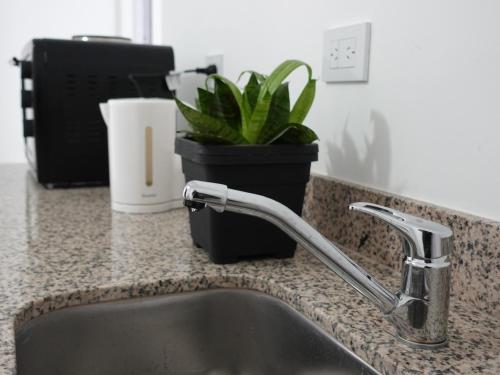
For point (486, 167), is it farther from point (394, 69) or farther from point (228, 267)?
point (228, 267)

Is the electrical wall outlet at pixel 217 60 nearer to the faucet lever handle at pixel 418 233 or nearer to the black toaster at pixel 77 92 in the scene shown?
the black toaster at pixel 77 92

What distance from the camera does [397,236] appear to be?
2.39ft

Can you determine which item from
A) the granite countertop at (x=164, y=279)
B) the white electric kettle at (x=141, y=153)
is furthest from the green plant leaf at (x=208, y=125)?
the white electric kettle at (x=141, y=153)

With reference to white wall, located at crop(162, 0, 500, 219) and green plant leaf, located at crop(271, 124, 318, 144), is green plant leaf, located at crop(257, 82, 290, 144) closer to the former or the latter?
green plant leaf, located at crop(271, 124, 318, 144)

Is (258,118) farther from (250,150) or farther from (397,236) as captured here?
(397,236)

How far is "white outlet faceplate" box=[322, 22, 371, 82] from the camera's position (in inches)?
31.4

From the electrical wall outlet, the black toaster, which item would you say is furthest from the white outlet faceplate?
the black toaster

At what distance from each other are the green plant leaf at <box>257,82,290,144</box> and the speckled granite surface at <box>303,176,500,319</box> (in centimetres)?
16

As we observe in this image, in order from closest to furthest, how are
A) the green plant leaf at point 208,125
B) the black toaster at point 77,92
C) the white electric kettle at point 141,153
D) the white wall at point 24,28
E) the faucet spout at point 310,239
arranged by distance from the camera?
the faucet spout at point 310,239 → the green plant leaf at point 208,125 → the white electric kettle at point 141,153 → the black toaster at point 77,92 → the white wall at point 24,28

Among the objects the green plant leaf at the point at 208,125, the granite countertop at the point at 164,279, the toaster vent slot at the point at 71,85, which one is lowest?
the granite countertop at the point at 164,279

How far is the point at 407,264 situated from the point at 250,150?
29cm

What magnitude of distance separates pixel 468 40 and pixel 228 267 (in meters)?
0.44

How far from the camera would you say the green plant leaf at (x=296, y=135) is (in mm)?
733

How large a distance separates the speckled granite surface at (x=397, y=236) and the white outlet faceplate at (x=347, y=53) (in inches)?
6.8
